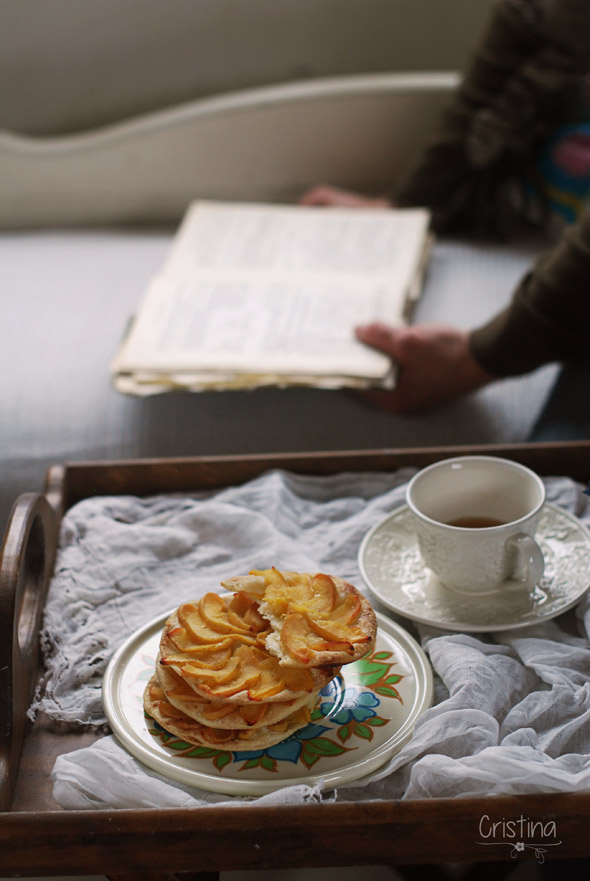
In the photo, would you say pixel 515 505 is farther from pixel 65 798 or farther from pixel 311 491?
pixel 65 798

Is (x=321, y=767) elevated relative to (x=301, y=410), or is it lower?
elevated

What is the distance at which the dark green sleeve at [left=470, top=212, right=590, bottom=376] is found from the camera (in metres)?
0.91

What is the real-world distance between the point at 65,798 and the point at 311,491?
330mm

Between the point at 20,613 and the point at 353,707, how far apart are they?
0.75 feet

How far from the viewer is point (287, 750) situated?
1.67 ft

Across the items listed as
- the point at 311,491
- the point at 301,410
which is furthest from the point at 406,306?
the point at 311,491

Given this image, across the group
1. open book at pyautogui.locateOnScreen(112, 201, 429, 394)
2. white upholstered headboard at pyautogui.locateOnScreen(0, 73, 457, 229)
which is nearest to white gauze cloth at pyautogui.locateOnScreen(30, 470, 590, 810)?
open book at pyautogui.locateOnScreen(112, 201, 429, 394)

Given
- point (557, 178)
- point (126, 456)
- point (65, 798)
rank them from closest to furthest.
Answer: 1. point (65, 798)
2. point (126, 456)
3. point (557, 178)

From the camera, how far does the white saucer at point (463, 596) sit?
590mm

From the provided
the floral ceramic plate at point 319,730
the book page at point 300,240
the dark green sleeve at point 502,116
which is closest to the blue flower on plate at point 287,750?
the floral ceramic plate at point 319,730

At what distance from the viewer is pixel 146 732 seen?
0.52 meters

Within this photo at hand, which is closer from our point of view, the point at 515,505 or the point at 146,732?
the point at 146,732

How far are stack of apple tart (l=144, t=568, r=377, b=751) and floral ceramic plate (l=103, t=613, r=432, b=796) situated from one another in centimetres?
1

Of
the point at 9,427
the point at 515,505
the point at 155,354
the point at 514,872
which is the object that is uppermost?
the point at 515,505
